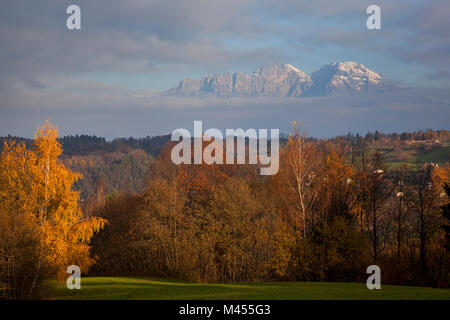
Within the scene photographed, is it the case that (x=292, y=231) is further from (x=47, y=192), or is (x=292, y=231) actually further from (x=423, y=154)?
(x=423, y=154)

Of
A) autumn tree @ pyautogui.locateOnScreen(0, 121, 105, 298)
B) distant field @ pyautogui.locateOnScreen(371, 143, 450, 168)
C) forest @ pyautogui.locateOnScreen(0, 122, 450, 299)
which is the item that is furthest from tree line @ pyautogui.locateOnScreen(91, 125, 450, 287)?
distant field @ pyautogui.locateOnScreen(371, 143, 450, 168)

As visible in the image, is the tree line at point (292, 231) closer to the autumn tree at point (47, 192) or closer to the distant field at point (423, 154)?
the autumn tree at point (47, 192)

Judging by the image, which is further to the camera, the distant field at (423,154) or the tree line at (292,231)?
the distant field at (423,154)

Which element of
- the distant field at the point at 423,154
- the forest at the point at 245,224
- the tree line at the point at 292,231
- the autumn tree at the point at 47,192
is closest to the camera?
the autumn tree at the point at 47,192

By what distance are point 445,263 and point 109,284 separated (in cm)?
3181

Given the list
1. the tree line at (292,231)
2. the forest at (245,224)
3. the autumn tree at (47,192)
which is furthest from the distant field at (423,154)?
the autumn tree at (47,192)

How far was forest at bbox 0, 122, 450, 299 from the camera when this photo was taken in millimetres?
24938

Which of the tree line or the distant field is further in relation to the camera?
the distant field

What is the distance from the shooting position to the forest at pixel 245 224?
24.9 meters

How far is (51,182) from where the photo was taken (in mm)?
25109

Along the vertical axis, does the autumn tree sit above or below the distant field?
below

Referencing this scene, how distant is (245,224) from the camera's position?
36.6 metres

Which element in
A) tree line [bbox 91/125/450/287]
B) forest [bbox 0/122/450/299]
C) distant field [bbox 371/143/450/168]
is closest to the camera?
forest [bbox 0/122/450/299]

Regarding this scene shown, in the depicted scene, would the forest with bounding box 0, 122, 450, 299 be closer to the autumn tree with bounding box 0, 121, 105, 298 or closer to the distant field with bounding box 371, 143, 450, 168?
the autumn tree with bounding box 0, 121, 105, 298
